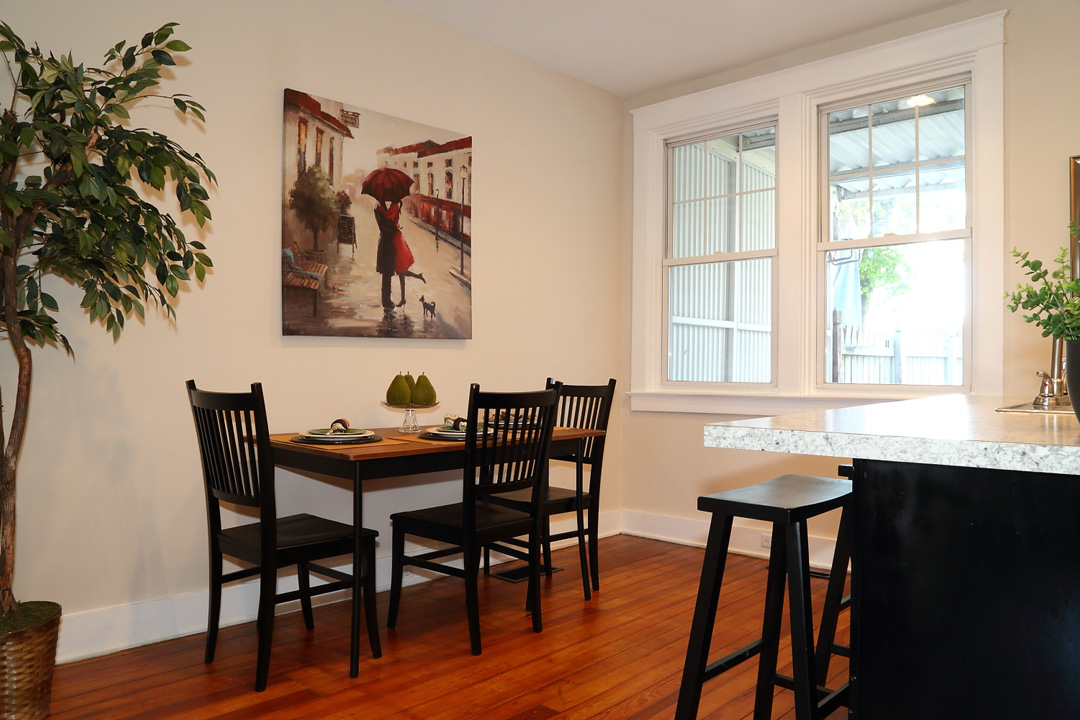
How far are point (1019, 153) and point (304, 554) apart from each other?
11.2 ft

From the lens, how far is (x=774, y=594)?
2.05 m

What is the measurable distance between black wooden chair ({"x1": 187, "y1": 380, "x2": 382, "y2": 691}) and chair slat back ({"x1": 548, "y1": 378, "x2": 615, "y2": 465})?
128 cm

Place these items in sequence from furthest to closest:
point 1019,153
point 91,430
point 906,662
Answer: point 1019,153 → point 91,430 → point 906,662

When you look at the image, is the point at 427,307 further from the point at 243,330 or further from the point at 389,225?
the point at 243,330

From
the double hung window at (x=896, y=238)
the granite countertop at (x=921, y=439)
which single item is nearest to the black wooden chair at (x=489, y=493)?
the granite countertop at (x=921, y=439)

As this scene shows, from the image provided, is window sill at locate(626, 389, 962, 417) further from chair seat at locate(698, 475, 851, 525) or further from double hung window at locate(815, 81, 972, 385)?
chair seat at locate(698, 475, 851, 525)

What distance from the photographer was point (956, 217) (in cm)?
371

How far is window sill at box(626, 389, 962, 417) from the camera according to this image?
12.8ft

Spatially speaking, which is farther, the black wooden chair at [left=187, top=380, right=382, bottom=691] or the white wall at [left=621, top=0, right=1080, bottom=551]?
the white wall at [left=621, top=0, right=1080, bottom=551]

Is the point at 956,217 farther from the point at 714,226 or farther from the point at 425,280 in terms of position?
the point at 425,280

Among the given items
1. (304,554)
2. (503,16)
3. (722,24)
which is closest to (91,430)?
(304,554)

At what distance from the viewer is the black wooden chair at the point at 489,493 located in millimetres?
2715

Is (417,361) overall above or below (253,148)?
below

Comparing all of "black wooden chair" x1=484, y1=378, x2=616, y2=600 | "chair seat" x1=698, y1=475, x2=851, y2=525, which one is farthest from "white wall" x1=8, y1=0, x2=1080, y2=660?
"chair seat" x1=698, y1=475, x2=851, y2=525
